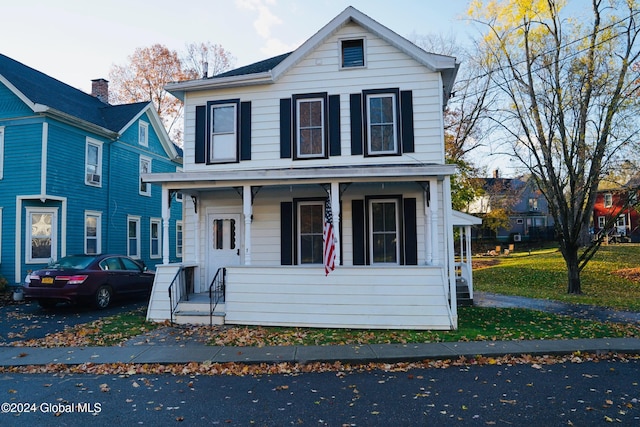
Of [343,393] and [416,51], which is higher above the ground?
[416,51]

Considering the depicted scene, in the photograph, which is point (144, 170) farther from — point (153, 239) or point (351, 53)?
point (351, 53)

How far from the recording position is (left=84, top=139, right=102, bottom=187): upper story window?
17047 mm

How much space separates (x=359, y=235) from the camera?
431 inches

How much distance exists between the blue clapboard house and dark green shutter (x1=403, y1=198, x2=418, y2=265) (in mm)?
7426

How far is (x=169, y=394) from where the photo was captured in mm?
5352

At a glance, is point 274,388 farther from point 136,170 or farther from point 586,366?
point 136,170

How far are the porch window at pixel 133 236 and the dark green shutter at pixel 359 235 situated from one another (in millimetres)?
12667

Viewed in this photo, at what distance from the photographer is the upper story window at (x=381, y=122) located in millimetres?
11000

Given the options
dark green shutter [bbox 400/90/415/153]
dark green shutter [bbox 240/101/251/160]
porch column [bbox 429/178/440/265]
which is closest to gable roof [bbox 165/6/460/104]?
dark green shutter [bbox 240/101/251/160]

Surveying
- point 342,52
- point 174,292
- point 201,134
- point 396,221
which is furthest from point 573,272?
point 174,292

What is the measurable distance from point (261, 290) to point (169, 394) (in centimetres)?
406

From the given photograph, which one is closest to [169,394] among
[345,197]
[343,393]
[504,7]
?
[343,393]

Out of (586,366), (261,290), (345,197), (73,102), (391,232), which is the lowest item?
(586,366)

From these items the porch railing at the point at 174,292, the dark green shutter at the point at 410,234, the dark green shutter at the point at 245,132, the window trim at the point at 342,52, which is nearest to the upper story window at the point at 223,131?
the dark green shutter at the point at 245,132
